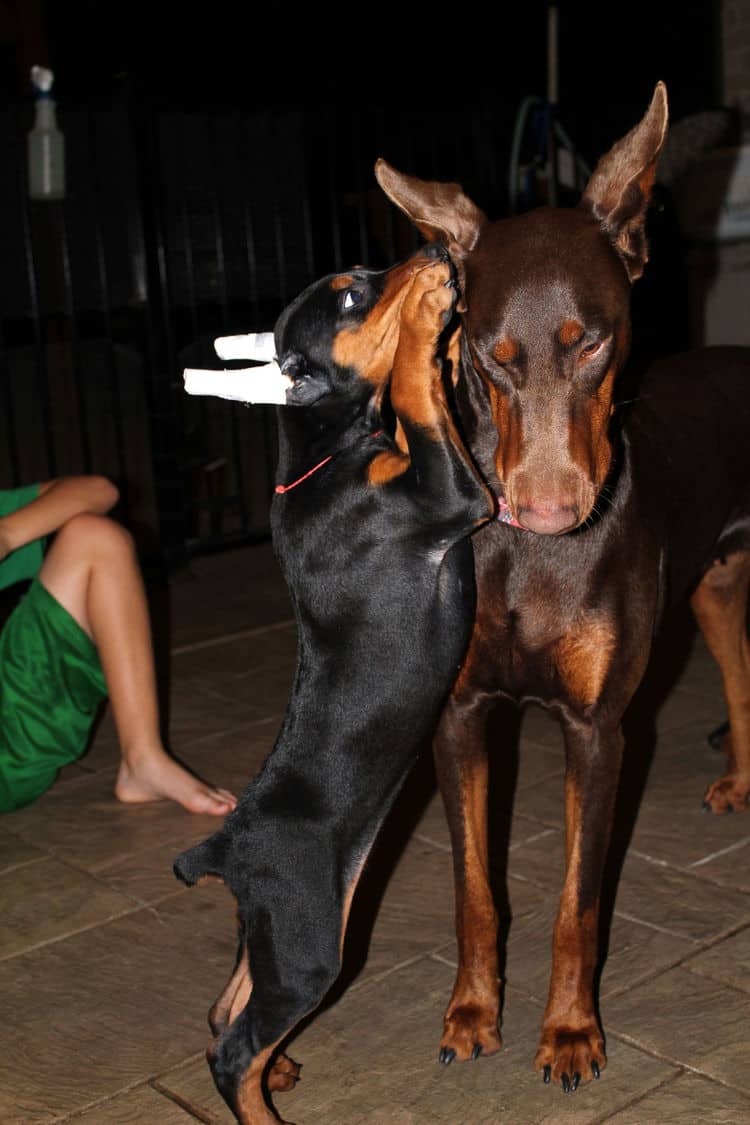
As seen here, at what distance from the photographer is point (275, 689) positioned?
14.5 feet

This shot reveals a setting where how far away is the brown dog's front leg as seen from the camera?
88.7 inches

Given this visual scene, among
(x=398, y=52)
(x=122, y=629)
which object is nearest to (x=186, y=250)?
(x=122, y=629)

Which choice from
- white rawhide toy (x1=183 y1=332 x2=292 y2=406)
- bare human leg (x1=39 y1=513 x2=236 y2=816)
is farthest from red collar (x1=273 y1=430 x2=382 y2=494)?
bare human leg (x1=39 y1=513 x2=236 y2=816)

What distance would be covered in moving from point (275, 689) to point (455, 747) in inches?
83.3

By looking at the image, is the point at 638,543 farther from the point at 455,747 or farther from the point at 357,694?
the point at 357,694

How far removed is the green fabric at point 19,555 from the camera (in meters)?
3.54

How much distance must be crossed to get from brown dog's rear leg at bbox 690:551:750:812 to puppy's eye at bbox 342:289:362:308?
5.33 feet

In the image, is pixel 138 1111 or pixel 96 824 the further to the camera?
pixel 96 824

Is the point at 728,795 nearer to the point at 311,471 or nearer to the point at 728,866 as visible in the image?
the point at 728,866

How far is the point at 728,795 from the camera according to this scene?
130 inches

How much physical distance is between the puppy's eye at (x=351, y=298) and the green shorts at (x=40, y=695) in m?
1.71

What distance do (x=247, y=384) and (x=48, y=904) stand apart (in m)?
1.58

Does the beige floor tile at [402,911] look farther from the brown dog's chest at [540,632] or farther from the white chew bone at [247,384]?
the white chew bone at [247,384]

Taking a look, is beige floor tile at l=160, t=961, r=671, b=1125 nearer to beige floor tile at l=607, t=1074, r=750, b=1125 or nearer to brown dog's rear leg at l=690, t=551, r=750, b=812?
beige floor tile at l=607, t=1074, r=750, b=1125
